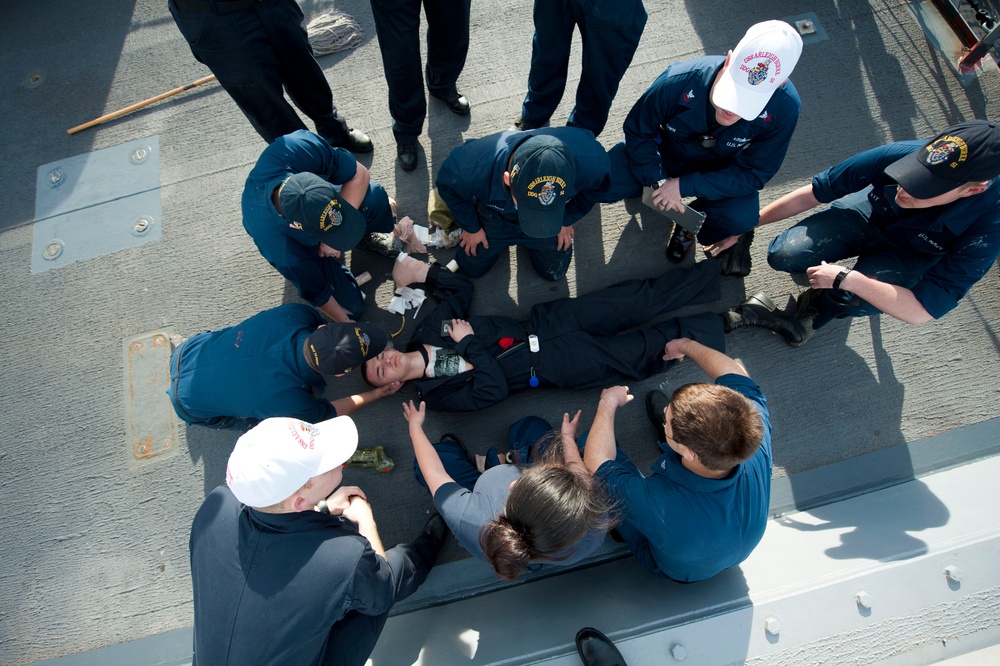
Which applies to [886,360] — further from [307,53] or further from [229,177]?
[229,177]

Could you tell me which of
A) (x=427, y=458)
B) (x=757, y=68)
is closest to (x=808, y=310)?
(x=757, y=68)

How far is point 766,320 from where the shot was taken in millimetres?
3354

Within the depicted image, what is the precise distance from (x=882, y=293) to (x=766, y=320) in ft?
2.17

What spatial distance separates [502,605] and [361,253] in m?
2.45

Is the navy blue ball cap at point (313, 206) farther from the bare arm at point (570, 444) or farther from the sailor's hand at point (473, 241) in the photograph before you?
the bare arm at point (570, 444)

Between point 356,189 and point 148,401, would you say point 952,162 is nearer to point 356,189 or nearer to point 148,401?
point 356,189

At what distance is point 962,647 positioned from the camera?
7.14 ft

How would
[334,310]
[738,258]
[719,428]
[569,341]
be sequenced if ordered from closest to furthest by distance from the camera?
[719,428] → [569,341] → [334,310] → [738,258]

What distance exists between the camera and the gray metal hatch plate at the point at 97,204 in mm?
3895

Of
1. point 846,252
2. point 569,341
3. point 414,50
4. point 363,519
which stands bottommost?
point 363,519

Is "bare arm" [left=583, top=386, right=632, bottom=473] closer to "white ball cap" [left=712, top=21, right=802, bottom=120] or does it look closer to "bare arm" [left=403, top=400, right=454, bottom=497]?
"bare arm" [left=403, top=400, right=454, bottom=497]

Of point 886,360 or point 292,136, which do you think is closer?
point 292,136

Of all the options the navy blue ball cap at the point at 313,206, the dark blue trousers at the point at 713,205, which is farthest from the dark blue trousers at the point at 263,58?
the dark blue trousers at the point at 713,205

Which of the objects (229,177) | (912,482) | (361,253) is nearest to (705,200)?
(912,482)
